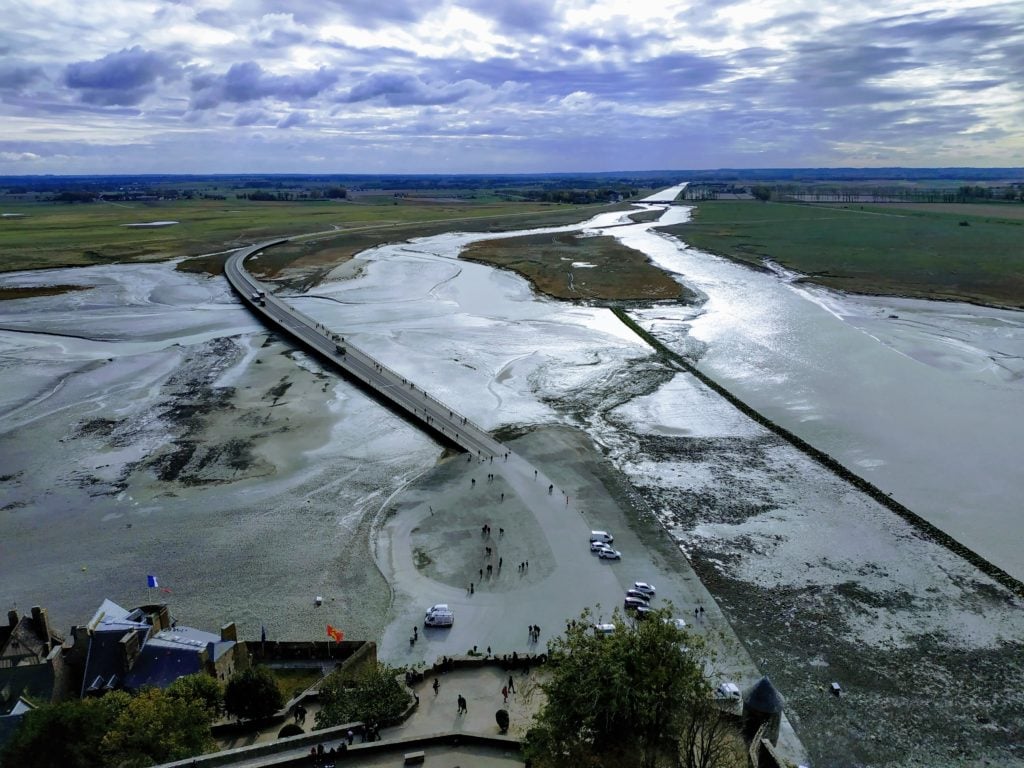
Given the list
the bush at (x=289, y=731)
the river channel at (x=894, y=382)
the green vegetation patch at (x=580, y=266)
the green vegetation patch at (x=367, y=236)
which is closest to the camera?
the bush at (x=289, y=731)

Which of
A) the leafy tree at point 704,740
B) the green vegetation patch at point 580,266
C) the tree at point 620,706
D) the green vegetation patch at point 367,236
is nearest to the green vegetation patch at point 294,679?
the tree at point 620,706

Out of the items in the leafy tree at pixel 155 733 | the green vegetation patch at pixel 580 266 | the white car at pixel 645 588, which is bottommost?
the white car at pixel 645 588

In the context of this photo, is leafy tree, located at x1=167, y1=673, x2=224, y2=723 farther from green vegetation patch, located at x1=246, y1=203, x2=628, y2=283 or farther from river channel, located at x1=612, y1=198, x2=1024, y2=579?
green vegetation patch, located at x1=246, y1=203, x2=628, y2=283

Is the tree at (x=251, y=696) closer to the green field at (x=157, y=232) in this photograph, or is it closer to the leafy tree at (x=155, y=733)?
the leafy tree at (x=155, y=733)

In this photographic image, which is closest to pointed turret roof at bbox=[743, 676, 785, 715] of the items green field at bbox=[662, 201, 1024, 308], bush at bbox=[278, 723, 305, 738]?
bush at bbox=[278, 723, 305, 738]

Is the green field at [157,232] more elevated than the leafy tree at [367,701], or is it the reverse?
the green field at [157,232]

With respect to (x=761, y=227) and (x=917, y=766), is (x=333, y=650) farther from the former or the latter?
(x=761, y=227)
